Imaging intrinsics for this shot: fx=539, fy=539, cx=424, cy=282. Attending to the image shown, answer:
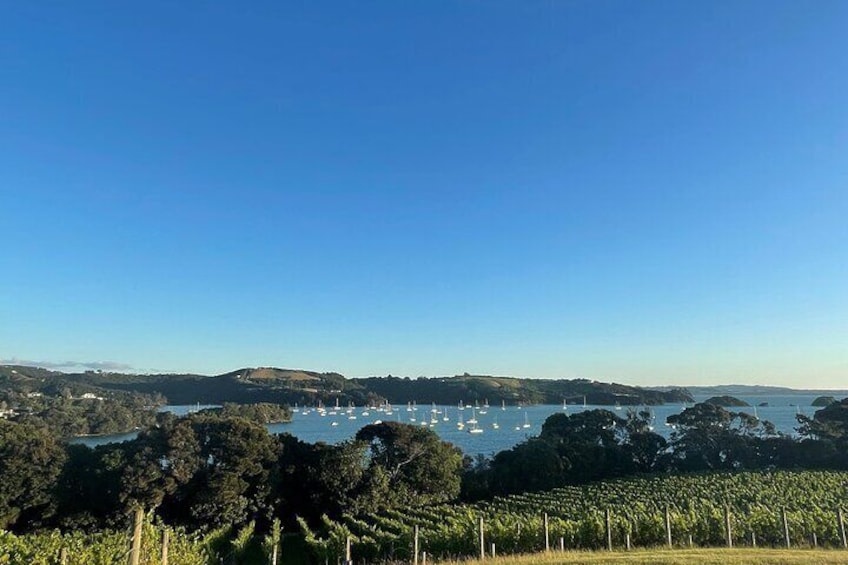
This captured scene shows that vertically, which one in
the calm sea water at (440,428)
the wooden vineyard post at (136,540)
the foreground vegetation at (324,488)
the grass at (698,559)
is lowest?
the calm sea water at (440,428)

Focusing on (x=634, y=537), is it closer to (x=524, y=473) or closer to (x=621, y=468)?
(x=524, y=473)

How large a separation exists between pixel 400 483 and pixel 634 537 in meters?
19.6

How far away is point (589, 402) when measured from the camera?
627ft

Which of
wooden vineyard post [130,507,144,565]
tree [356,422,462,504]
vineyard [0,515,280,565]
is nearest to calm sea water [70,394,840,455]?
tree [356,422,462,504]

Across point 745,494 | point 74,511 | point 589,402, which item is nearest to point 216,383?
point 589,402

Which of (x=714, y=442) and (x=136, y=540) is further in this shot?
(x=714, y=442)

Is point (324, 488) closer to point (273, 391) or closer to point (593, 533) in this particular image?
point (593, 533)

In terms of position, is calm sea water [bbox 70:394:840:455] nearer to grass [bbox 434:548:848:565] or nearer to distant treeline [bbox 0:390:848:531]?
distant treeline [bbox 0:390:848:531]

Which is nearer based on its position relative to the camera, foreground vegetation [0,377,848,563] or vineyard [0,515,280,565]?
vineyard [0,515,280,565]

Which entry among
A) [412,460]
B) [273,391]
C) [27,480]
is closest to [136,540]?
[27,480]

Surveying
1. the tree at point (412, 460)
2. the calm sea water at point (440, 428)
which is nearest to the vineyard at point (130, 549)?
the tree at point (412, 460)

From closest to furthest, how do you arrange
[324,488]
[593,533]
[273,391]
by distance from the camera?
[593,533] → [324,488] → [273,391]

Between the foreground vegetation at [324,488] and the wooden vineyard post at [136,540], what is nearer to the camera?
the wooden vineyard post at [136,540]

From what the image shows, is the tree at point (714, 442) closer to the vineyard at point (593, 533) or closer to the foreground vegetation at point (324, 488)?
the foreground vegetation at point (324, 488)
